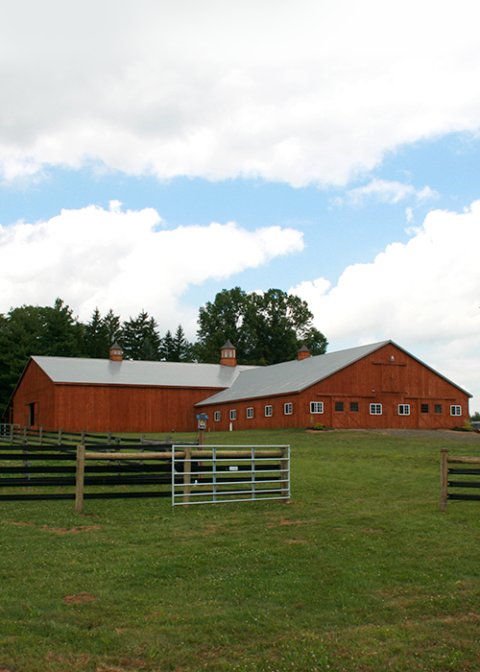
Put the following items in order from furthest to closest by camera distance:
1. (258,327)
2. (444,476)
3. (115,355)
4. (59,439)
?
(258,327) < (115,355) < (59,439) < (444,476)

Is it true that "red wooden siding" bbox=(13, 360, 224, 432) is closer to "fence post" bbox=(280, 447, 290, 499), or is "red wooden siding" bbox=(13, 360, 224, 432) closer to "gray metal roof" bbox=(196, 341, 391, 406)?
"gray metal roof" bbox=(196, 341, 391, 406)

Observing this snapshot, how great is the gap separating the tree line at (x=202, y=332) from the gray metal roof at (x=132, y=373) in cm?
2390

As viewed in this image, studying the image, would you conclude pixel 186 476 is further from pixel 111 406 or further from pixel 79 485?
pixel 111 406

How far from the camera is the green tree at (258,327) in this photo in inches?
3583

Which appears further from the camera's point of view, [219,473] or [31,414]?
[31,414]

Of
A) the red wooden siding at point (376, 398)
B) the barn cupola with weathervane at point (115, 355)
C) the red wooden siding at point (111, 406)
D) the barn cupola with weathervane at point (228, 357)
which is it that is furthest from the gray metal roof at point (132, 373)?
the red wooden siding at point (376, 398)

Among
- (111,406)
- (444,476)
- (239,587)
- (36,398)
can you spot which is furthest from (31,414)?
(239,587)

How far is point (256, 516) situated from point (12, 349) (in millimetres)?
69365

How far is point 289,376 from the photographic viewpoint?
48750mm

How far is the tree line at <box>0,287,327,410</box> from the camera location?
81.6m

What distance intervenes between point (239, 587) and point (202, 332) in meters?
88.7

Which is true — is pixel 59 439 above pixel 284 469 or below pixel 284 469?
above

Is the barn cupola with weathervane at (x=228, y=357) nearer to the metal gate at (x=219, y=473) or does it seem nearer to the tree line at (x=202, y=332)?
the tree line at (x=202, y=332)

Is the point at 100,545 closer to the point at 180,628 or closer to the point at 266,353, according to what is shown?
the point at 180,628
